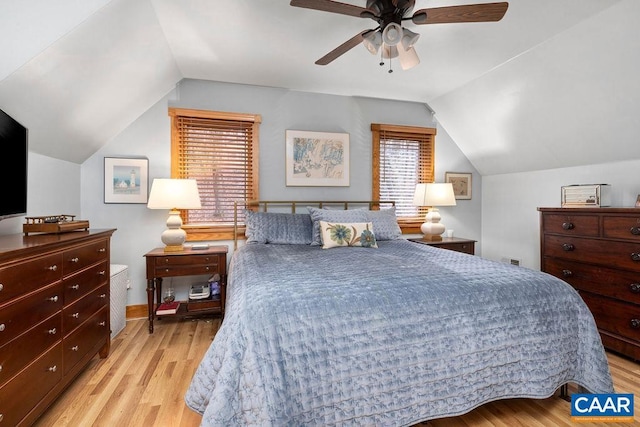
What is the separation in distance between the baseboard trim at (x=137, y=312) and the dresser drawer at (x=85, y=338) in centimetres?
84

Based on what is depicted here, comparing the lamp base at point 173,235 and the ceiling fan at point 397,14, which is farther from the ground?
the ceiling fan at point 397,14

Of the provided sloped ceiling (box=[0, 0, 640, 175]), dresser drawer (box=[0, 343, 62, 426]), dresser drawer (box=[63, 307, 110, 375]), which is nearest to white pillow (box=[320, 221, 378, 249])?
sloped ceiling (box=[0, 0, 640, 175])

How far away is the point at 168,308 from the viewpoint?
278cm

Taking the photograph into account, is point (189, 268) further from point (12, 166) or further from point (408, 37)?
point (408, 37)

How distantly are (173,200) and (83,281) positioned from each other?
3.43 ft

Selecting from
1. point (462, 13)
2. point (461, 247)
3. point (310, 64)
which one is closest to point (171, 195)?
point (310, 64)

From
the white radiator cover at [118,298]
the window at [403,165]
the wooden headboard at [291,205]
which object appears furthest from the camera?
the window at [403,165]

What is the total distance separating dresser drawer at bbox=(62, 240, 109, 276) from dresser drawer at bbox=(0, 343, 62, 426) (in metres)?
0.41

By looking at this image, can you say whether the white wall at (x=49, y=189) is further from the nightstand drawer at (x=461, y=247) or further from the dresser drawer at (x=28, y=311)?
the nightstand drawer at (x=461, y=247)

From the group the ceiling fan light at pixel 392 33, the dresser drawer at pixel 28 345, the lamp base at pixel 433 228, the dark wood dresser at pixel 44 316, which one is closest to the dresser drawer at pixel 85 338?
the dark wood dresser at pixel 44 316

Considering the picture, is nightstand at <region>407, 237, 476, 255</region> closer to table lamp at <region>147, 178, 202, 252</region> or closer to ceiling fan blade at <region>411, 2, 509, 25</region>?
ceiling fan blade at <region>411, 2, 509, 25</region>

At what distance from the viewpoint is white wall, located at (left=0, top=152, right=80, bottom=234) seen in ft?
6.76

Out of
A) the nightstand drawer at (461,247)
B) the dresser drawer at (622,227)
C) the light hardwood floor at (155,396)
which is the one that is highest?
the dresser drawer at (622,227)

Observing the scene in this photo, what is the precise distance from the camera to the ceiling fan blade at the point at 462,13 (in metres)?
1.60
